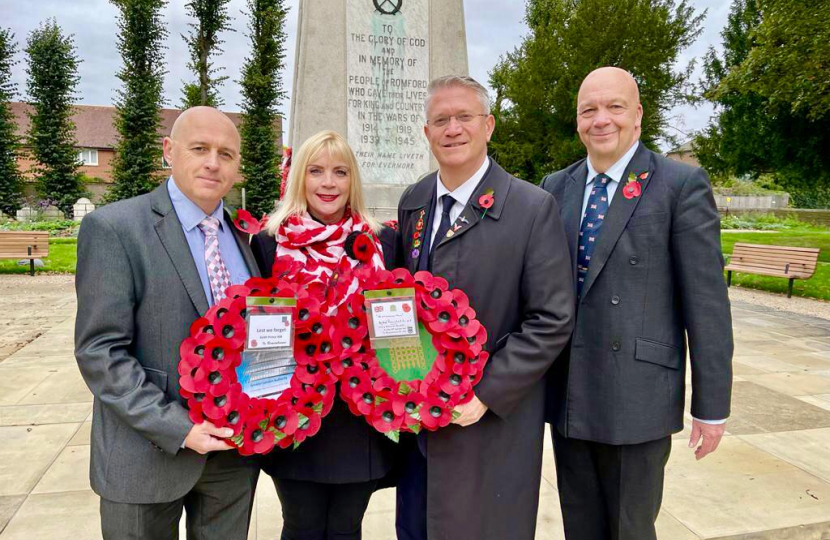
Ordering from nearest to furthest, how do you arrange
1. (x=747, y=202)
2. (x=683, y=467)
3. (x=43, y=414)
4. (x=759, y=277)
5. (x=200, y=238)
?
1. (x=200, y=238)
2. (x=683, y=467)
3. (x=43, y=414)
4. (x=759, y=277)
5. (x=747, y=202)

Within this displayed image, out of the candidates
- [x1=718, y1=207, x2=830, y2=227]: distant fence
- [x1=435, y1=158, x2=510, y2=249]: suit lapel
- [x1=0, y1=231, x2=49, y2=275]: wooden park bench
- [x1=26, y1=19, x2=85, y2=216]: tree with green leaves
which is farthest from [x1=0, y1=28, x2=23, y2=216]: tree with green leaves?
[x1=718, y1=207, x2=830, y2=227]: distant fence

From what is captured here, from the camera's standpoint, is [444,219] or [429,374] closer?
[429,374]

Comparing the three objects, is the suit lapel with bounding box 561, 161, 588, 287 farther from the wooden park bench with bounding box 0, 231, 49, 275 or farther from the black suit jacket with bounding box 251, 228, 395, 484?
the wooden park bench with bounding box 0, 231, 49, 275

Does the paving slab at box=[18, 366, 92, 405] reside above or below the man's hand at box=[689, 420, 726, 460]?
below

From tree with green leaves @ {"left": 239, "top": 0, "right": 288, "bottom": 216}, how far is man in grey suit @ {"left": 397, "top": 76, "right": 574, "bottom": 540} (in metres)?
28.4

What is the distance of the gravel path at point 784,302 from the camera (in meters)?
8.94

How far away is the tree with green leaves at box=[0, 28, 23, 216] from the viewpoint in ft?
91.8

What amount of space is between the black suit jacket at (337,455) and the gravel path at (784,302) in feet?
29.7

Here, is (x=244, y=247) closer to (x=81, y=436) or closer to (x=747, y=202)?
(x=81, y=436)

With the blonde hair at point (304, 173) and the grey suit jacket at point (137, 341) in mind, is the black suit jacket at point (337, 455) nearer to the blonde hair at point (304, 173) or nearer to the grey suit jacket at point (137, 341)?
the grey suit jacket at point (137, 341)

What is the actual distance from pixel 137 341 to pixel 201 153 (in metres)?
0.65

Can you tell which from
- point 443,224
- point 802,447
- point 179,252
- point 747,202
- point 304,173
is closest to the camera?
point 179,252

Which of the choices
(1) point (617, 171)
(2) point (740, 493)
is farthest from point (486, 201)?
(2) point (740, 493)

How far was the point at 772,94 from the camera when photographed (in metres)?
13.4
